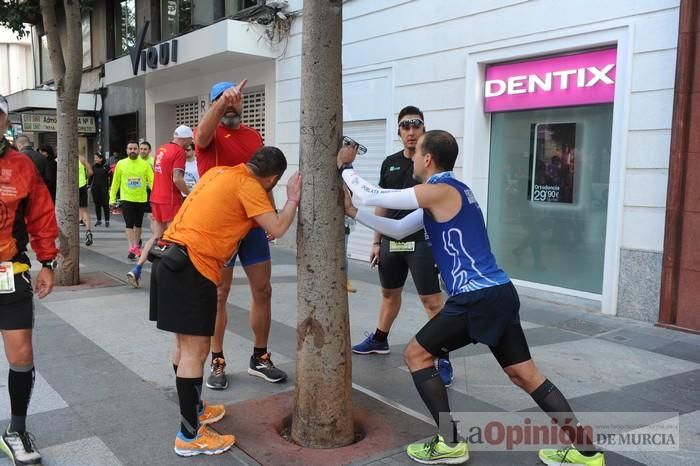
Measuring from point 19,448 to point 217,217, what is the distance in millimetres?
1520

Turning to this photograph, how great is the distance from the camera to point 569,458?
3111mm

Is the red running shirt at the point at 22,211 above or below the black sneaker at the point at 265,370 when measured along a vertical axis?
above

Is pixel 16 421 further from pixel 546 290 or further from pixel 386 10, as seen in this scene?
pixel 386 10

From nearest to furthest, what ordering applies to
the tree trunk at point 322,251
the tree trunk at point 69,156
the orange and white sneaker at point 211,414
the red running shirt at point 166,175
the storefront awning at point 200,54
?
the tree trunk at point 322,251
the orange and white sneaker at point 211,414
the red running shirt at point 166,175
the tree trunk at point 69,156
the storefront awning at point 200,54

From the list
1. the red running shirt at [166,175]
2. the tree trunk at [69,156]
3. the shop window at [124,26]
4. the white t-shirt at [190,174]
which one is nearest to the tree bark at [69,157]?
the tree trunk at [69,156]

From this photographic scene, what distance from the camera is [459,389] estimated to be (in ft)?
14.2

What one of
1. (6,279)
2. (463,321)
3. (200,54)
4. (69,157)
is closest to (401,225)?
(463,321)

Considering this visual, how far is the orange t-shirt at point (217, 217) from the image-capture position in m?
3.16

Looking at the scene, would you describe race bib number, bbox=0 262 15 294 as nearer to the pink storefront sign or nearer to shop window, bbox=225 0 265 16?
the pink storefront sign

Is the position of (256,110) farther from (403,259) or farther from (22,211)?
(22,211)

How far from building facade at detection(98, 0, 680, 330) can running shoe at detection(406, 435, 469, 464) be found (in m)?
3.98

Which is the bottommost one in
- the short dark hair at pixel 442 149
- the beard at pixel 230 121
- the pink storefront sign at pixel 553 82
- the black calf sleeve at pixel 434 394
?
the black calf sleeve at pixel 434 394

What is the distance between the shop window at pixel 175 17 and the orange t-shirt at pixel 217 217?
12.5 m

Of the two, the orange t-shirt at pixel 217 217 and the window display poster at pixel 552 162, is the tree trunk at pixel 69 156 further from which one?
the window display poster at pixel 552 162
